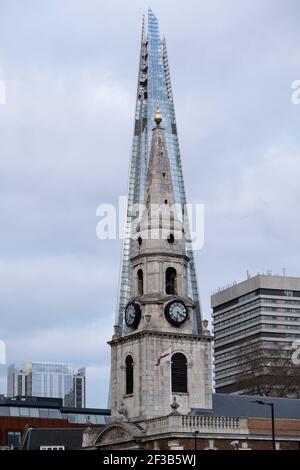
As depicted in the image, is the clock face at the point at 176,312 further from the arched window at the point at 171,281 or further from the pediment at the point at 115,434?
the pediment at the point at 115,434

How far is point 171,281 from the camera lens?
9688 centimetres

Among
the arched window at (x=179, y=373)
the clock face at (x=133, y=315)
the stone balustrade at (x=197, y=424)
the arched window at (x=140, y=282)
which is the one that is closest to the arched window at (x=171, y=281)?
the arched window at (x=140, y=282)

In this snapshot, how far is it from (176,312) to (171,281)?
3.31m

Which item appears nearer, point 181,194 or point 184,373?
point 184,373

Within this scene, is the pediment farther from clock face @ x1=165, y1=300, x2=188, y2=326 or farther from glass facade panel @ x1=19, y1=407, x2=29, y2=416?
glass facade panel @ x1=19, y1=407, x2=29, y2=416

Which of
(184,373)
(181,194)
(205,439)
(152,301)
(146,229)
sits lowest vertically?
(205,439)

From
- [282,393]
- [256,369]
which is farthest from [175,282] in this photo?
[256,369]

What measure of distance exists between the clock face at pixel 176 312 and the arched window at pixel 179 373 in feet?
9.53

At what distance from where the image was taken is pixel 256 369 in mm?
137375

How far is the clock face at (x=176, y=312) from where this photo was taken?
9444 centimetres
